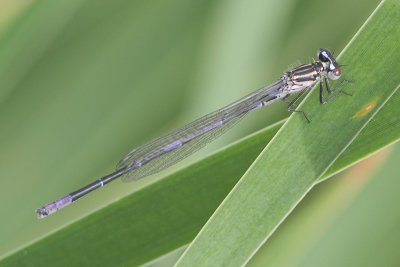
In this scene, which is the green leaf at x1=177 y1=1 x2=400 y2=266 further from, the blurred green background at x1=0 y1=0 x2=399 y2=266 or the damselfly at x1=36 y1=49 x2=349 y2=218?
the blurred green background at x1=0 y1=0 x2=399 y2=266

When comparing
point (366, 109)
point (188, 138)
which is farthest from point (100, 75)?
point (366, 109)

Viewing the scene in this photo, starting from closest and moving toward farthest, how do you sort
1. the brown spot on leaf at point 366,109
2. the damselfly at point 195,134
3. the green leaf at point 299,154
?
the green leaf at point 299,154
the brown spot on leaf at point 366,109
the damselfly at point 195,134

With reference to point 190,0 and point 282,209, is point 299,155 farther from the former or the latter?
point 190,0

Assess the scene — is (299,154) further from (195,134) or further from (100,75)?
(100,75)

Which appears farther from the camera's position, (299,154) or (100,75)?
(100,75)

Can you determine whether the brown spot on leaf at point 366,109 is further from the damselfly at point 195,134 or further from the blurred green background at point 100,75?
the blurred green background at point 100,75

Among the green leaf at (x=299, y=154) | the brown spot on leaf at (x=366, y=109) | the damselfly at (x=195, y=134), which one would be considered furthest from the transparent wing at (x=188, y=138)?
the brown spot on leaf at (x=366, y=109)

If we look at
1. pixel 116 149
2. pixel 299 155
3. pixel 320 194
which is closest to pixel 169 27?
pixel 116 149
